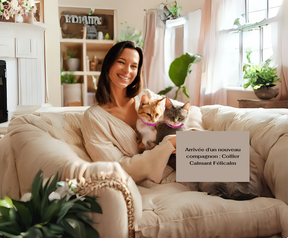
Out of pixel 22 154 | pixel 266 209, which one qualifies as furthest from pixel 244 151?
pixel 22 154

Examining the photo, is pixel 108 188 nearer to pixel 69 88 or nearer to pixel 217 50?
pixel 217 50

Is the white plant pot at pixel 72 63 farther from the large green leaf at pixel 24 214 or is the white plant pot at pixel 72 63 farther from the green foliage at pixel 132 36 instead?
the large green leaf at pixel 24 214

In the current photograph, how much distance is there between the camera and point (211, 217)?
92 centimetres

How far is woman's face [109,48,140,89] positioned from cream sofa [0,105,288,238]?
344 millimetres

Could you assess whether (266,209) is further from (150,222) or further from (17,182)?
(17,182)

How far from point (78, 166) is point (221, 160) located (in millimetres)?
423

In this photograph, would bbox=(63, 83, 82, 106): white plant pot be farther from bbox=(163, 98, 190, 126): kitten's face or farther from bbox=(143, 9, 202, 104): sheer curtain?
bbox=(163, 98, 190, 126): kitten's face

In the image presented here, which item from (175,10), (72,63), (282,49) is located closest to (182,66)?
(282,49)

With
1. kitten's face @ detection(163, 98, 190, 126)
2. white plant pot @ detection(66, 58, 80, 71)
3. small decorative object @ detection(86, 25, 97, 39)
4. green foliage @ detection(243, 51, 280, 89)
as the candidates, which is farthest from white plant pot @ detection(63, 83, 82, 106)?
kitten's face @ detection(163, 98, 190, 126)

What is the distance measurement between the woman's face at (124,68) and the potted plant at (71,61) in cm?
391

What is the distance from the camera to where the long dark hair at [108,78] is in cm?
128

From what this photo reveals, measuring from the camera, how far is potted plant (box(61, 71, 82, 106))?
194 inches

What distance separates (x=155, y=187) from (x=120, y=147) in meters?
0.24

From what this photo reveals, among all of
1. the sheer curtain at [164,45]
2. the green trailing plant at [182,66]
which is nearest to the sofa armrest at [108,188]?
the green trailing plant at [182,66]
